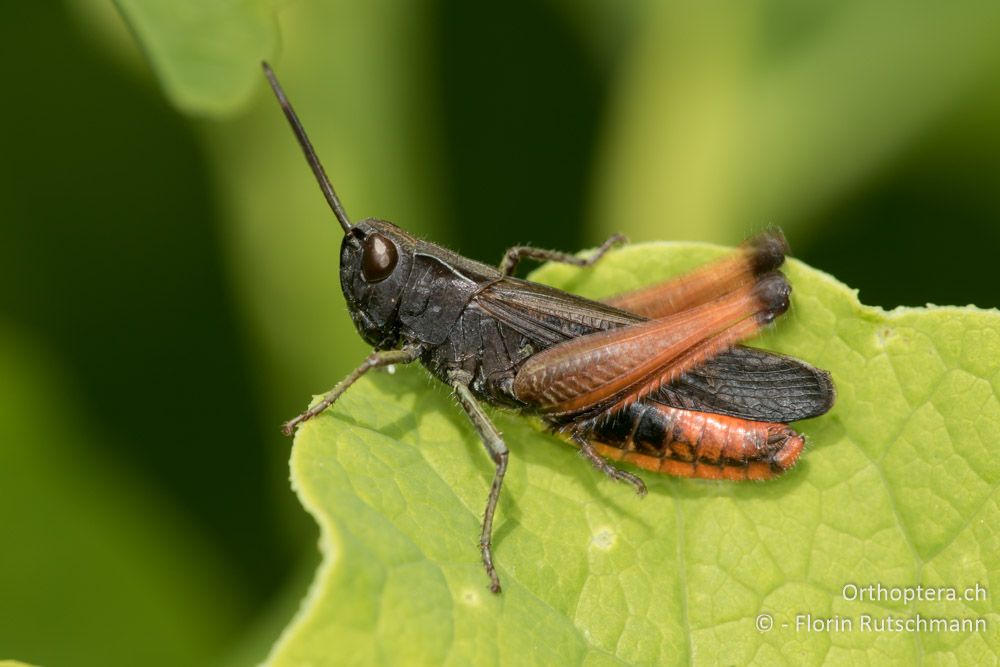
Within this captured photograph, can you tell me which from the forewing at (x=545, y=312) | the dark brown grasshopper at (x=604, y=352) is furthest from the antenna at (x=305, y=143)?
the forewing at (x=545, y=312)

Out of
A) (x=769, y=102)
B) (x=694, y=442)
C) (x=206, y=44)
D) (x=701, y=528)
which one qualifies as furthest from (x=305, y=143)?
(x=769, y=102)

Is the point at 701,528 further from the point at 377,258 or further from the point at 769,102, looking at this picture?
the point at 769,102

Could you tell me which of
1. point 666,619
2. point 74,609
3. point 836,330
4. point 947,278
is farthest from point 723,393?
point 74,609

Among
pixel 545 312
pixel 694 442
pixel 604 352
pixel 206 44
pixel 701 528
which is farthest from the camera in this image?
pixel 545 312

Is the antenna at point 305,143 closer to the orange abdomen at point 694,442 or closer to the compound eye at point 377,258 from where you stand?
the compound eye at point 377,258

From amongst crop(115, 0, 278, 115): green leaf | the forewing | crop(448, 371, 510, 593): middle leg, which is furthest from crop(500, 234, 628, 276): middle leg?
crop(115, 0, 278, 115): green leaf

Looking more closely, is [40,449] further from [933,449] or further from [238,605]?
[933,449]

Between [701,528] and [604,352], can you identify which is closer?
[701,528]
